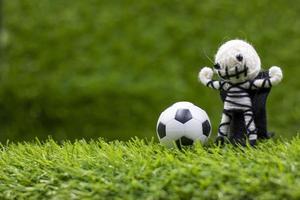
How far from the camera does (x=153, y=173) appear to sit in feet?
11.5

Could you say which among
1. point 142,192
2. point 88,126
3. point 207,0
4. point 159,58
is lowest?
point 142,192

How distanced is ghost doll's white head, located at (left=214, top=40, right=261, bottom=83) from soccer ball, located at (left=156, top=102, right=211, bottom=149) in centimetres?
28

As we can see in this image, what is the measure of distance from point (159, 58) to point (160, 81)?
385mm

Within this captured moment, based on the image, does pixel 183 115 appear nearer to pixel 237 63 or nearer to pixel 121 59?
pixel 237 63

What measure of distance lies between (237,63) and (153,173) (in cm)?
92

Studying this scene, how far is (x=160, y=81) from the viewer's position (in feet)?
30.2

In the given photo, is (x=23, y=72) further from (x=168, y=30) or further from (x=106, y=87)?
(x=168, y=30)

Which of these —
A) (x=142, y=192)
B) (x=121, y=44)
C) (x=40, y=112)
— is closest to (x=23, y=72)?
(x=40, y=112)

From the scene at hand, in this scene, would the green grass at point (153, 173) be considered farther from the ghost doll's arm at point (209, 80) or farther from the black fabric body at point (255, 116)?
the ghost doll's arm at point (209, 80)

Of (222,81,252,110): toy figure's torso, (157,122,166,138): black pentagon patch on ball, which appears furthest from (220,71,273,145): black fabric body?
(157,122,166,138): black pentagon patch on ball

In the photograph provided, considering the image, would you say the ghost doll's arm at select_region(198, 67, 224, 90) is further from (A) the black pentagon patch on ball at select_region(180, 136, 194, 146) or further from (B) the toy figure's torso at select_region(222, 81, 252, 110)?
(A) the black pentagon patch on ball at select_region(180, 136, 194, 146)

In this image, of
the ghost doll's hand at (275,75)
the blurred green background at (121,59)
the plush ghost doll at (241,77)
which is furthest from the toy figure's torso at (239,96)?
the blurred green background at (121,59)

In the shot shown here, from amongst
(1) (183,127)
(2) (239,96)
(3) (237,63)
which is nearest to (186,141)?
(1) (183,127)

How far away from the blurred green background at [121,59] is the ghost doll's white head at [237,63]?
4390mm
